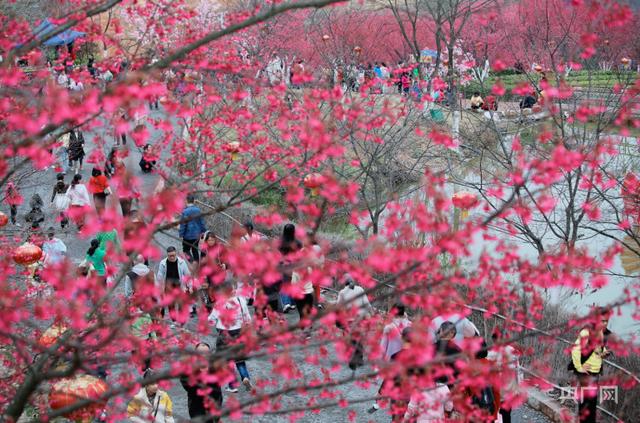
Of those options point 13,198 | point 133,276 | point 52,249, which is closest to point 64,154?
point 13,198

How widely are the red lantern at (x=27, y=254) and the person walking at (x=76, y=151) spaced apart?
293 inches

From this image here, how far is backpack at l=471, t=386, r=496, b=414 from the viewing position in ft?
23.5

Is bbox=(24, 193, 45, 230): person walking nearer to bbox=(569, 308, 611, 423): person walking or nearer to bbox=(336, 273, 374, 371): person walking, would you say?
bbox=(336, 273, 374, 371): person walking

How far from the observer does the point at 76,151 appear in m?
18.4

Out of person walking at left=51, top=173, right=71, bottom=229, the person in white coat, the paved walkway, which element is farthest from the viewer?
person walking at left=51, top=173, right=71, bottom=229

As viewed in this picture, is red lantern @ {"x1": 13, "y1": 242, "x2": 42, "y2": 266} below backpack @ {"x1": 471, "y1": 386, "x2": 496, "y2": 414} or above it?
above

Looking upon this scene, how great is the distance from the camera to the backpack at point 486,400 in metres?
7.16

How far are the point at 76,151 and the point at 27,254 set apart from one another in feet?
27.4

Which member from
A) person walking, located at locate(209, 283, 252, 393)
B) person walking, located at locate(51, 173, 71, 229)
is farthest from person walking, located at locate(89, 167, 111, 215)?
person walking, located at locate(209, 283, 252, 393)

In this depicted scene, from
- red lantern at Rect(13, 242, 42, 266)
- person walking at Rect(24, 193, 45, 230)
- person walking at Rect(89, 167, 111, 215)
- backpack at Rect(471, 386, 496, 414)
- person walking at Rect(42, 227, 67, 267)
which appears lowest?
person walking at Rect(24, 193, 45, 230)

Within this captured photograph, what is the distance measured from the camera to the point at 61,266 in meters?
4.46

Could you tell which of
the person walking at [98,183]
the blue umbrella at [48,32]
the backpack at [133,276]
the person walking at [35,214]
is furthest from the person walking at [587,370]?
the person walking at [35,214]

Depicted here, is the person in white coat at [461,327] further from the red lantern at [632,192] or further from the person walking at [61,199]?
the person walking at [61,199]

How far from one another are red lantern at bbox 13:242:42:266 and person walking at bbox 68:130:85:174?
7.44 metres
